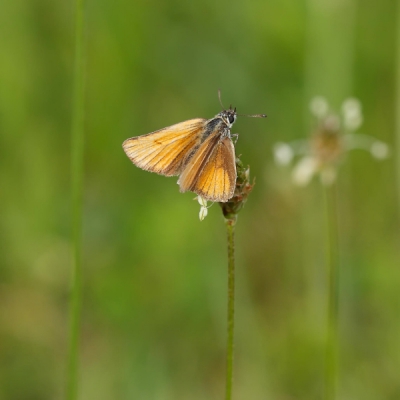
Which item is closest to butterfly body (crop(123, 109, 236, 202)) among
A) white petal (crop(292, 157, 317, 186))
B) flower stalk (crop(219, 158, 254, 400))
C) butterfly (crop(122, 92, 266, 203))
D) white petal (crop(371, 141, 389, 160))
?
butterfly (crop(122, 92, 266, 203))

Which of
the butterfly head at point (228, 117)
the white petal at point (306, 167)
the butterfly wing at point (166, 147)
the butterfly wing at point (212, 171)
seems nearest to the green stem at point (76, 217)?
the butterfly wing at point (166, 147)

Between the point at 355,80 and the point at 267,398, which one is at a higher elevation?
the point at 355,80

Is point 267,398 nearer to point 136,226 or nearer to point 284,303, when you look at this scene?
point 284,303

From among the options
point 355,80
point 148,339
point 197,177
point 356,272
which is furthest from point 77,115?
point 355,80

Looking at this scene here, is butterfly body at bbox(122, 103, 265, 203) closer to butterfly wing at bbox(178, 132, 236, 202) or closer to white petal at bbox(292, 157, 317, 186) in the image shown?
butterfly wing at bbox(178, 132, 236, 202)

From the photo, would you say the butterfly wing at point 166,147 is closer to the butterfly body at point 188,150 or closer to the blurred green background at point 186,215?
the butterfly body at point 188,150

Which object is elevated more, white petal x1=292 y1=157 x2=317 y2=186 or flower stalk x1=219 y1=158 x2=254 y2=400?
white petal x1=292 y1=157 x2=317 y2=186

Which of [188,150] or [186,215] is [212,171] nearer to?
[188,150]
